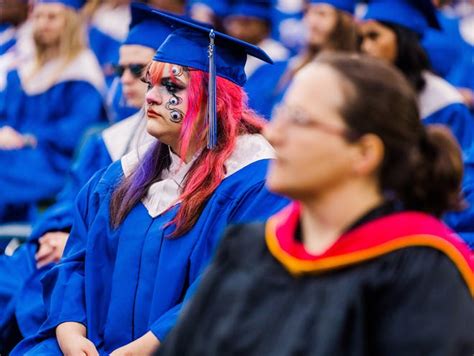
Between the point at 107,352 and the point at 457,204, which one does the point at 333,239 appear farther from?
the point at 107,352

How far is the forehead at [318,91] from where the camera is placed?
75.5 inches

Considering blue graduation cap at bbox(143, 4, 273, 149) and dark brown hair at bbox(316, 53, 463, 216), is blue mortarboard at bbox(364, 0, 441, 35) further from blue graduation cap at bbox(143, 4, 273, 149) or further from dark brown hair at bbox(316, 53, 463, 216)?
dark brown hair at bbox(316, 53, 463, 216)

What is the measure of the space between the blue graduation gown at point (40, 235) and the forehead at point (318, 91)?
2.01m

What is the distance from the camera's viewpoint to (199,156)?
317 centimetres

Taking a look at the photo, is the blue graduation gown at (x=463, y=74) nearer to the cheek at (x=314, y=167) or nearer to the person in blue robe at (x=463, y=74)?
the person in blue robe at (x=463, y=74)

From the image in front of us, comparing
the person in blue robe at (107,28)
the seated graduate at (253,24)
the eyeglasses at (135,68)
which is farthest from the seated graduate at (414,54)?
the person in blue robe at (107,28)

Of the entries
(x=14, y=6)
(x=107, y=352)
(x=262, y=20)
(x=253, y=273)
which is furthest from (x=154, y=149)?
(x=14, y=6)

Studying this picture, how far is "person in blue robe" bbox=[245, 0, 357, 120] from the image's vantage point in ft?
20.1

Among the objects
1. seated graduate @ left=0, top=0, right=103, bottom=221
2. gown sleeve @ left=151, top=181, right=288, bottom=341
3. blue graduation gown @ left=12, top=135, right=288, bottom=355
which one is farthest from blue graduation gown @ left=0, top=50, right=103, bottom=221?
gown sleeve @ left=151, top=181, right=288, bottom=341

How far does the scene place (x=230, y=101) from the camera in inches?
126

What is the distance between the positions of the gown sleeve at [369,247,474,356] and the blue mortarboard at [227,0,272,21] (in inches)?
225

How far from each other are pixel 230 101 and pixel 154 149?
0.28m

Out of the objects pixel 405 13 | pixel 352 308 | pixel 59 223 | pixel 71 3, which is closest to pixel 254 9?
pixel 71 3

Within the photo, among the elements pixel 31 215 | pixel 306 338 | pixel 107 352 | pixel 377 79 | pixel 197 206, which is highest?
pixel 377 79
